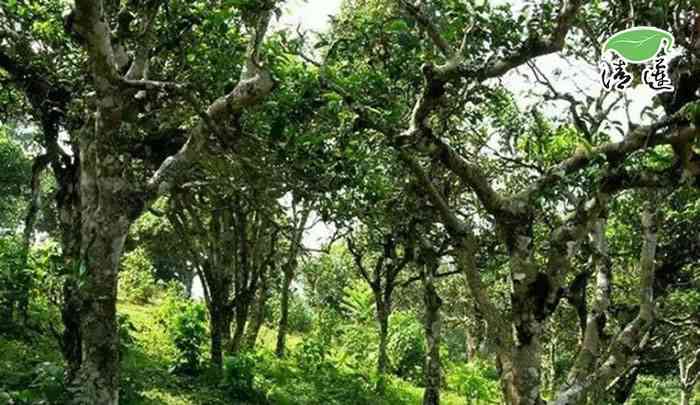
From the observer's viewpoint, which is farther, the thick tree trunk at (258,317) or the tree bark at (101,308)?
the thick tree trunk at (258,317)

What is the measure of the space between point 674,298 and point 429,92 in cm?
1079

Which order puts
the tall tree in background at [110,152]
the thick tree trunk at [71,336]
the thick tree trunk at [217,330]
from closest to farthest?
1. the tall tree in background at [110,152]
2. the thick tree trunk at [71,336]
3. the thick tree trunk at [217,330]

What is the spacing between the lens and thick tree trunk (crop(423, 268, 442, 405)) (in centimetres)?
1471

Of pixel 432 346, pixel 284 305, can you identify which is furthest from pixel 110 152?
pixel 284 305

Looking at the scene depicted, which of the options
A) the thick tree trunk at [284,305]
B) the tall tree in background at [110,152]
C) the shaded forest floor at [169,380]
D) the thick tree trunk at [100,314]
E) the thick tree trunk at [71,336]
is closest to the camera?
the tall tree in background at [110,152]

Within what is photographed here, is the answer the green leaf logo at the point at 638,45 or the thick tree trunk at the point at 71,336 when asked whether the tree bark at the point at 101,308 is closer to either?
the thick tree trunk at the point at 71,336

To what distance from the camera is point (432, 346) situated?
14.9 metres

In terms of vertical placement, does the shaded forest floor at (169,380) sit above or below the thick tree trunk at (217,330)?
below

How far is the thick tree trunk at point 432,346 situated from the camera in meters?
14.7

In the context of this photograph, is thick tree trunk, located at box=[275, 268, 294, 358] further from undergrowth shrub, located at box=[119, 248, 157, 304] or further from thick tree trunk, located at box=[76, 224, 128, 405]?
thick tree trunk, located at box=[76, 224, 128, 405]

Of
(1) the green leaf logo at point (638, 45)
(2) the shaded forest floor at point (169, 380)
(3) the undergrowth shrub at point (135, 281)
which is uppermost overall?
(3) the undergrowth shrub at point (135, 281)

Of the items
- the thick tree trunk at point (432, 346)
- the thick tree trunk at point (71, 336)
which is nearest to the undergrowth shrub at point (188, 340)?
the thick tree trunk at point (432, 346)

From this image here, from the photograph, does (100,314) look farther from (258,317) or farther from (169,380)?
(258,317)

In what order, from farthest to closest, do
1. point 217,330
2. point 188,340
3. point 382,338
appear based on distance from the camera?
point 382,338 < point 217,330 < point 188,340
